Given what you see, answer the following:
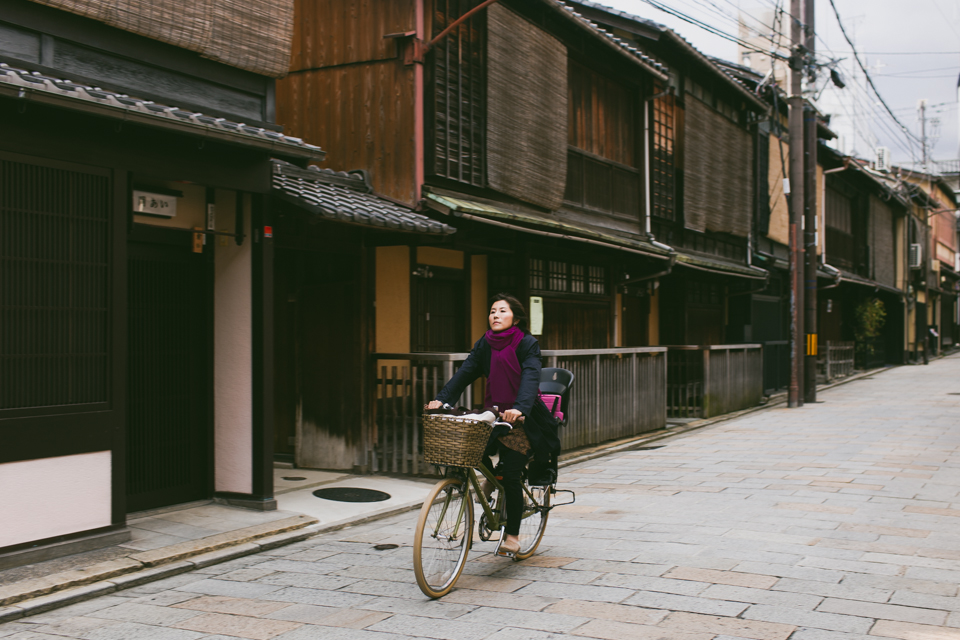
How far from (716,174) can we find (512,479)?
15.5 meters

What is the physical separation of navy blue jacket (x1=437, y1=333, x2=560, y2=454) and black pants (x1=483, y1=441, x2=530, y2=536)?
18 centimetres

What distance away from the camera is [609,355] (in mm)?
13180

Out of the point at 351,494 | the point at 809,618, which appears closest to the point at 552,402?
the point at 809,618

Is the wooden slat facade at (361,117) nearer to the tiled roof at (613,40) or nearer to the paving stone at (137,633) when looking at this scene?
the tiled roof at (613,40)

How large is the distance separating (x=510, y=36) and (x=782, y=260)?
15.5 metres

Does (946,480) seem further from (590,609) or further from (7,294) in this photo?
(7,294)

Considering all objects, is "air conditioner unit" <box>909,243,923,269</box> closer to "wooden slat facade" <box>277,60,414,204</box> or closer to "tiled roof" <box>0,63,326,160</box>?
"wooden slat facade" <box>277,60,414,204</box>

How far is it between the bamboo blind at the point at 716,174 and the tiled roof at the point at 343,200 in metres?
9.95

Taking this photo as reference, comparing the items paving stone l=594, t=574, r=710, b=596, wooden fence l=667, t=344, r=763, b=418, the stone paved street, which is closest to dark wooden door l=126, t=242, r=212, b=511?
the stone paved street

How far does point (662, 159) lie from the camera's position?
695 inches

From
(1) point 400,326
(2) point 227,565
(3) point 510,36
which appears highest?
(3) point 510,36

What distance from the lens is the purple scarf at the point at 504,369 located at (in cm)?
593

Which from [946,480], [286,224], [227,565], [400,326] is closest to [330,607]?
[227,565]

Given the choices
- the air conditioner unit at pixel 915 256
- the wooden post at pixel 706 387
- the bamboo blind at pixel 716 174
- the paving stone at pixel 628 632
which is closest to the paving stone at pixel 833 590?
the paving stone at pixel 628 632
